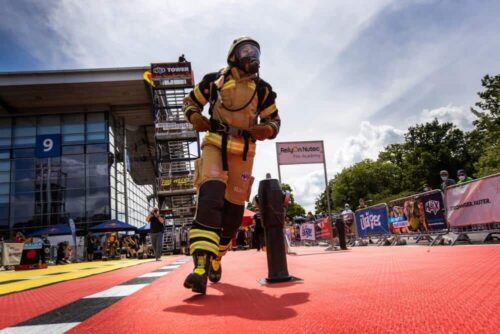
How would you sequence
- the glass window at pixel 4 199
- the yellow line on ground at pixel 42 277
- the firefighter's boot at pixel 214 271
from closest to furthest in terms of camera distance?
the firefighter's boot at pixel 214 271 → the yellow line on ground at pixel 42 277 → the glass window at pixel 4 199

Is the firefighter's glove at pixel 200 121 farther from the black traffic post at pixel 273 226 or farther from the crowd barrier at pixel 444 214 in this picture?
the crowd barrier at pixel 444 214

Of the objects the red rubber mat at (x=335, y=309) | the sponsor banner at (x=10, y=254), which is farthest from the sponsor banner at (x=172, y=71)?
the red rubber mat at (x=335, y=309)

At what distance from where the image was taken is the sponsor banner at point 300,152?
11305mm

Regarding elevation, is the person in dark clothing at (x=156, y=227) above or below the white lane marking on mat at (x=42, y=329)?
above

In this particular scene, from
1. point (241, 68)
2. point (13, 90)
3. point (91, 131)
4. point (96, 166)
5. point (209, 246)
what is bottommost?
point (209, 246)

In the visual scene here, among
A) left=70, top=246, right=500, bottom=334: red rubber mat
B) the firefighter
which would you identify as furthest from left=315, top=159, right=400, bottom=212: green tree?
left=70, top=246, right=500, bottom=334: red rubber mat

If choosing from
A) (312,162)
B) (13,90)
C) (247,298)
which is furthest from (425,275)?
(13,90)

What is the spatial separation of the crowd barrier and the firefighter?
18.8 ft

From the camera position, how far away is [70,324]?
159 cm

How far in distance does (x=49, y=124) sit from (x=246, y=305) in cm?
3497

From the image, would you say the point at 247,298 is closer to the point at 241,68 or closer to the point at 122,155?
the point at 241,68

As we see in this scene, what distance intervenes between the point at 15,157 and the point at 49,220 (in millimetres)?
6372

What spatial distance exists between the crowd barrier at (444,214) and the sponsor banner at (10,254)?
43.0ft

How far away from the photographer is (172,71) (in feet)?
109
